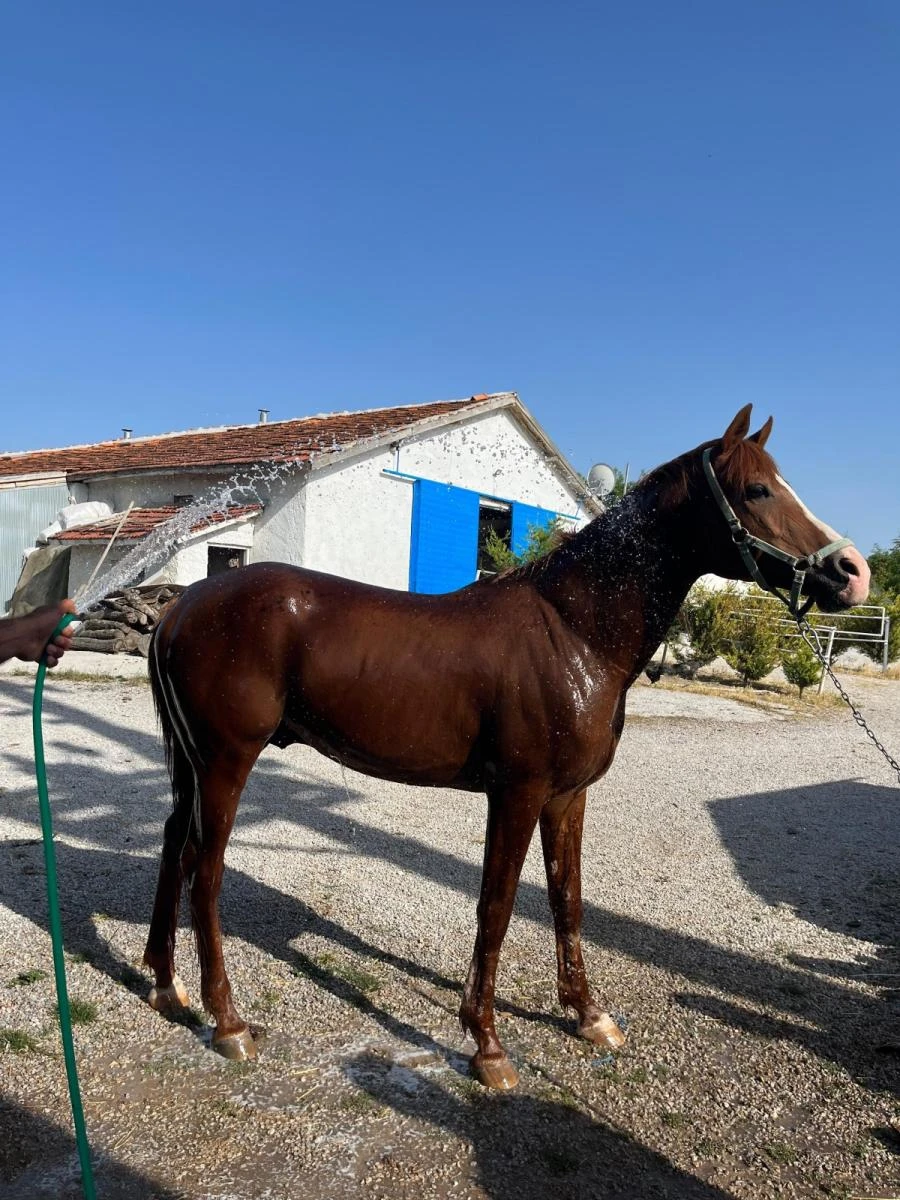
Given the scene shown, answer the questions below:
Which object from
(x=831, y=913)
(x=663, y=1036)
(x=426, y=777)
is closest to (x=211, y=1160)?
(x=426, y=777)

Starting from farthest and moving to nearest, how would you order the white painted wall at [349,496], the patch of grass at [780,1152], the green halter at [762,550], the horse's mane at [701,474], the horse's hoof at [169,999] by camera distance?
the white painted wall at [349,496], the horse's hoof at [169,999], the horse's mane at [701,474], the green halter at [762,550], the patch of grass at [780,1152]

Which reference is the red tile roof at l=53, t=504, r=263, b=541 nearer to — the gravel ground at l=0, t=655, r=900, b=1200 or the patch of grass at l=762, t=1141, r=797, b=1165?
the gravel ground at l=0, t=655, r=900, b=1200

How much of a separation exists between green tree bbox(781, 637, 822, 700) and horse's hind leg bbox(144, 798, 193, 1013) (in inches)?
529

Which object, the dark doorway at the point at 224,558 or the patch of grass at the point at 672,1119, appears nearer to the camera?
the patch of grass at the point at 672,1119

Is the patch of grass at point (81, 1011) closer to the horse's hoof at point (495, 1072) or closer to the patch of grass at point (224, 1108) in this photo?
the patch of grass at point (224, 1108)

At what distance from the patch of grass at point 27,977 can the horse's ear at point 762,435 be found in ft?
12.2

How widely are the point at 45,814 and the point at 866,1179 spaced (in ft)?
9.21

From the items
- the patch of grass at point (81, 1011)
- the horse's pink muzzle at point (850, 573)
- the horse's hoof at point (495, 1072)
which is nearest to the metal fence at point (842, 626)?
the horse's pink muzzle at point (850, 573)

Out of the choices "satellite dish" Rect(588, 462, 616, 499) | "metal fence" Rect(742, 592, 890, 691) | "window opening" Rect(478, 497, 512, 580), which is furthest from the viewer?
"satellite dish" Rect(588, 462, 616, 499)

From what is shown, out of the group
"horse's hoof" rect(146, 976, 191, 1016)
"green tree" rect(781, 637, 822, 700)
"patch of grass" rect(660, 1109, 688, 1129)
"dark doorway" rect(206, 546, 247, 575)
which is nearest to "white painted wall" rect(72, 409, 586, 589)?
"dark doorway" rect(206, 546, 247, 575)

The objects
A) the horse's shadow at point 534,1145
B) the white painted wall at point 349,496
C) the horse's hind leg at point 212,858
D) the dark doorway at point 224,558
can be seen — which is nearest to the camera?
the horse's shadow at point 534,1145

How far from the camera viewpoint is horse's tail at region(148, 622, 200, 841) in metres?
3.42

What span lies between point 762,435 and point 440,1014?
2717 millimetres

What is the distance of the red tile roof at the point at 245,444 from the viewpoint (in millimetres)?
15461
